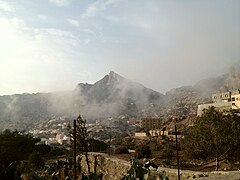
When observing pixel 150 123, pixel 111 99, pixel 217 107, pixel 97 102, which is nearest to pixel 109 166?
pixel 217 107

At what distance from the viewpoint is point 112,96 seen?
181 meters

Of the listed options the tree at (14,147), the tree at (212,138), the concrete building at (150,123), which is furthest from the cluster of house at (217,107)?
the tree at (14,147)

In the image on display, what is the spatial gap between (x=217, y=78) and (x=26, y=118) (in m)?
93.2

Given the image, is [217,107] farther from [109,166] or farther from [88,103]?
[88,103]

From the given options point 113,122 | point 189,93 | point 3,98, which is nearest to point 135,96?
point 189,93

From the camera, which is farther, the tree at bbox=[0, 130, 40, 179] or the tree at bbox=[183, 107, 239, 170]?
the tree at bbox=[0, 130, 40, 179]

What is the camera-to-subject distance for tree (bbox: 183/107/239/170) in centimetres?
2400

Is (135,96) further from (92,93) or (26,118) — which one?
(26,118)

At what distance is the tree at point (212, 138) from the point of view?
78.7ft

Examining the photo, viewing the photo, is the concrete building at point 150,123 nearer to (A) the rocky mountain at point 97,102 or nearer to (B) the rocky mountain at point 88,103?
(A) the rocky mountain at point 97,102

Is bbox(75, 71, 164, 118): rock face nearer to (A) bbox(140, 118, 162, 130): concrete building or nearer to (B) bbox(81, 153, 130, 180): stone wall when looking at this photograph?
(A) bbox(140, 118, 162, 130): concrete building

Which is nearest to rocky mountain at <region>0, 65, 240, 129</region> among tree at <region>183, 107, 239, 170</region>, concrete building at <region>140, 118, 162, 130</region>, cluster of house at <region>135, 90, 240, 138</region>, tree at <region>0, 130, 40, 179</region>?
concrete building at <region>140, 118, 162, 130</region>

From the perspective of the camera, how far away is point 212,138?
2458cm

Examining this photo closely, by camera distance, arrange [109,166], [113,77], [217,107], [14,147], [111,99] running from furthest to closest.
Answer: [113,77] < [111,99] < [217,107] < [14,147] < [109,166]
